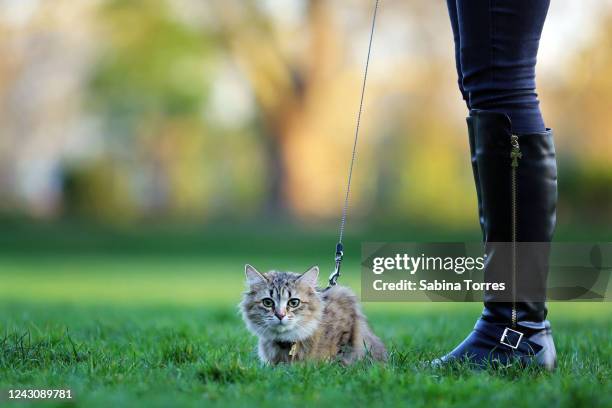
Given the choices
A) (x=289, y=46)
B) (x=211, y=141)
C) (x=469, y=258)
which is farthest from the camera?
(x=211, y=141)

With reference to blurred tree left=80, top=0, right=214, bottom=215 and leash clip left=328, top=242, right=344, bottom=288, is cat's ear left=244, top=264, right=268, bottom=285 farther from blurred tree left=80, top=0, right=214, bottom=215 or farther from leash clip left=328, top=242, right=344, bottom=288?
blurred tree left=80, top=0, right=214, bottom=215

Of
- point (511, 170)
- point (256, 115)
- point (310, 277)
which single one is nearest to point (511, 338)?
point (511, 170)

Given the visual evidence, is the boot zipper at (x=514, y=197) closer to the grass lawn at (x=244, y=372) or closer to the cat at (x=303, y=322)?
the grass lawn at (x=244, y=372)

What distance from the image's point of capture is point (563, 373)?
117 inches

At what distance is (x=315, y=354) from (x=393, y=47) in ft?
62.3

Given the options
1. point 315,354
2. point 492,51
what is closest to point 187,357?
point 315,354

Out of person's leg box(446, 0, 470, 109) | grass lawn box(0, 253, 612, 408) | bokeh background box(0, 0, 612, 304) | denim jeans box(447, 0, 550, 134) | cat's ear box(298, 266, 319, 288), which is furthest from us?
bokeh background box(0, 0, 612, 304)

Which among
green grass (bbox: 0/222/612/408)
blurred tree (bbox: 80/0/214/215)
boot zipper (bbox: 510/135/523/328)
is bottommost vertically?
green grass (bbox: 0/222/612/408)

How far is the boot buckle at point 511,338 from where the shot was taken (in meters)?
Result: 3.04

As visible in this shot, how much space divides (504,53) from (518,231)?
2.21 ft

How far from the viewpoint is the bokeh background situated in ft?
61.3

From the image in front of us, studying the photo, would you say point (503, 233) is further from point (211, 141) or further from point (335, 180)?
point (211, 141)

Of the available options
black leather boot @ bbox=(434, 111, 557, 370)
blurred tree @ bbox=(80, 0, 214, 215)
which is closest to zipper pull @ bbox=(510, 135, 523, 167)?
black leather boot @ bbox=(434, 111, 557, 370)

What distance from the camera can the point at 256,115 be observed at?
81.5ft
